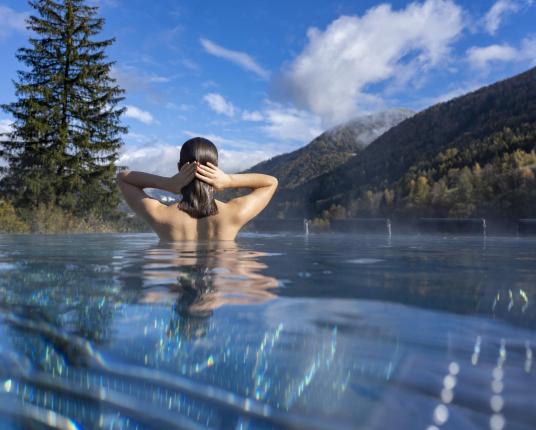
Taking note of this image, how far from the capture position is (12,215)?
15.5 m

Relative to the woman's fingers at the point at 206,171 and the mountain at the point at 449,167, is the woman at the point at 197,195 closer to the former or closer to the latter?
the woman's fingers at the point at 206,171

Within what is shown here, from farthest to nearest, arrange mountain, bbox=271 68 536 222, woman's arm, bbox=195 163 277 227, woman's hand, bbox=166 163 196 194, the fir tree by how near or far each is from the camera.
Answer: mountain, bbox=271 68 536 222 → the fir tree → woman's arm, bbox=195 163 277 227 → woman's hand, bbox=166 163 196 194

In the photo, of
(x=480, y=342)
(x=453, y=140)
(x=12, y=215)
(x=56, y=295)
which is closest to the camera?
(x=480, y=342)

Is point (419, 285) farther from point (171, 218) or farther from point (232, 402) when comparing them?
point (171, 218)

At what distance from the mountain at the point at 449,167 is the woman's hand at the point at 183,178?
31500mm

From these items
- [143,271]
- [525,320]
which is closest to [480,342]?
[525,320]

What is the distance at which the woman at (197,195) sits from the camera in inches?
152

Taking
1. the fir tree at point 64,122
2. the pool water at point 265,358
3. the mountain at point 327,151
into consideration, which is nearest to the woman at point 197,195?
the pool water at point 265,358

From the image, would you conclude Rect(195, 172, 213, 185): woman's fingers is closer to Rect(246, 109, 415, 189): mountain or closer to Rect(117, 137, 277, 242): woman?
Rect(117, 137, 277, 242): woman

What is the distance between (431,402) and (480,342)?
39 centimetres

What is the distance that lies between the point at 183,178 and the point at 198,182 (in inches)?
5.4

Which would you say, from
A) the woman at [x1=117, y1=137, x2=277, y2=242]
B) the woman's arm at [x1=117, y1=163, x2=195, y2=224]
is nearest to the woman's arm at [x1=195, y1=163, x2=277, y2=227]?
the woman at [x1=117, y1=137, x2=277, y2=242]

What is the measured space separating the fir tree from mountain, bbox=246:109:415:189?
78626 mm

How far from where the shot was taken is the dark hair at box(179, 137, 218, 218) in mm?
3857
